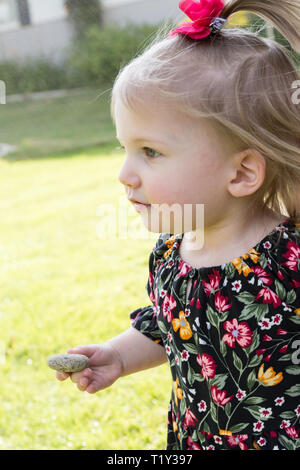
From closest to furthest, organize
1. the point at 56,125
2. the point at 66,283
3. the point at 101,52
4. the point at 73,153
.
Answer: the point at 66,283, the point at 73,153, the point at 56,125, the point at 101,52

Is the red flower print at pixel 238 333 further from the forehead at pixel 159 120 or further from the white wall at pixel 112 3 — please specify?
the white wall at pixel 112 3

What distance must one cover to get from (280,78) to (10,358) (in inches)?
66.1

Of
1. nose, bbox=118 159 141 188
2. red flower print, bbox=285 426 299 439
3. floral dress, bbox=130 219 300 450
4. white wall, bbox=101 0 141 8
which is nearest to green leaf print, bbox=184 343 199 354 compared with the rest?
floral dress, bbox=130 219 300 450

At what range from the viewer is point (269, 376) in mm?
1006

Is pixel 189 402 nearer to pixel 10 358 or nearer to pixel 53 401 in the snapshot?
pixel 53 401

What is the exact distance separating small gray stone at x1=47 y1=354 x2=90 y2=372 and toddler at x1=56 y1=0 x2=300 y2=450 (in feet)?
0.66

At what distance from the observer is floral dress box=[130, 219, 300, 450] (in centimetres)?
98

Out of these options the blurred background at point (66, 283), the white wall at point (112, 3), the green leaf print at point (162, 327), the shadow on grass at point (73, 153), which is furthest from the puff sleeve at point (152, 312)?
the white wall at point (112, 3)

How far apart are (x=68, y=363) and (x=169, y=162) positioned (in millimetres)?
449

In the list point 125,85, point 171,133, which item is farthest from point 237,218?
point 125,85

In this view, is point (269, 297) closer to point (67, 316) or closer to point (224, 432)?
point (224, 432)

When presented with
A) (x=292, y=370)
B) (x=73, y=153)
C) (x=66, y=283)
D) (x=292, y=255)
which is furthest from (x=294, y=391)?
(x=73, y=153)
